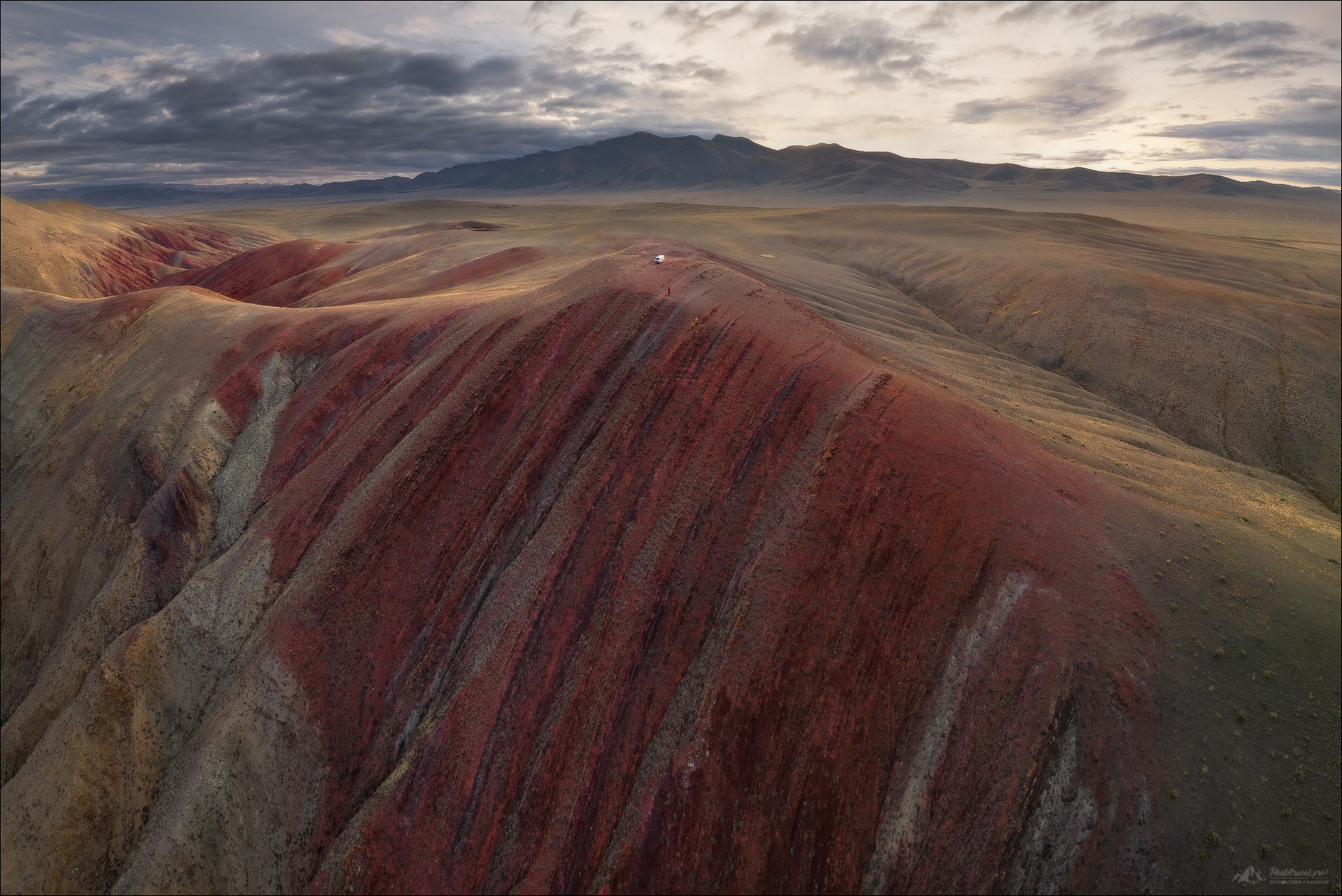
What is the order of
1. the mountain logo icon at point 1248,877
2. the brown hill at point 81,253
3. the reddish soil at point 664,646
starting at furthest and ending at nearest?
the brown hill at point 81,253, the reddish soil at point 664,646, the mountain logo icon at point 1248,877

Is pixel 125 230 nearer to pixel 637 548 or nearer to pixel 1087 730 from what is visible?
pixel 637 548

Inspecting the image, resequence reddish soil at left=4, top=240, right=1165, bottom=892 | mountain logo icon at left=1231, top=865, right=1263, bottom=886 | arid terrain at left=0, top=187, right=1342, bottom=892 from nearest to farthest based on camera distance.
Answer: mountain logo icon at left=1231, top=865, right=1263, bottom=886 < arid terrain at left=0, top=187, right=1342, bottom=892 < reddish soil at left=4, top=240, right=1165, bottom=892

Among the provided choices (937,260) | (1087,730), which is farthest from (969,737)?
(937,260)

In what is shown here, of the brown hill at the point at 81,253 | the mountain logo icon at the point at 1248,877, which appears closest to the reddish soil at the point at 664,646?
the mountain logo icon at the point at 1248,877

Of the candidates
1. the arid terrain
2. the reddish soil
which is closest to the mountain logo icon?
the arid terrain

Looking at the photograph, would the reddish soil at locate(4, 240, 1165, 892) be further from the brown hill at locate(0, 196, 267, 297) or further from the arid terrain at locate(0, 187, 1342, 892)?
the brown hill at locate(0, 196, 267, 297)

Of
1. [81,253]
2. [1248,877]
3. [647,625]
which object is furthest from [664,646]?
[81,253]

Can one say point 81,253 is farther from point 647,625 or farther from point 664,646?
point 664,646

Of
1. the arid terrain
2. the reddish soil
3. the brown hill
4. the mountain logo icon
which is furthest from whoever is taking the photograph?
the brown hill

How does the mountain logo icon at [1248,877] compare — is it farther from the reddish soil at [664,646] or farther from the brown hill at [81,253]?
the brown hill at [81,253]
